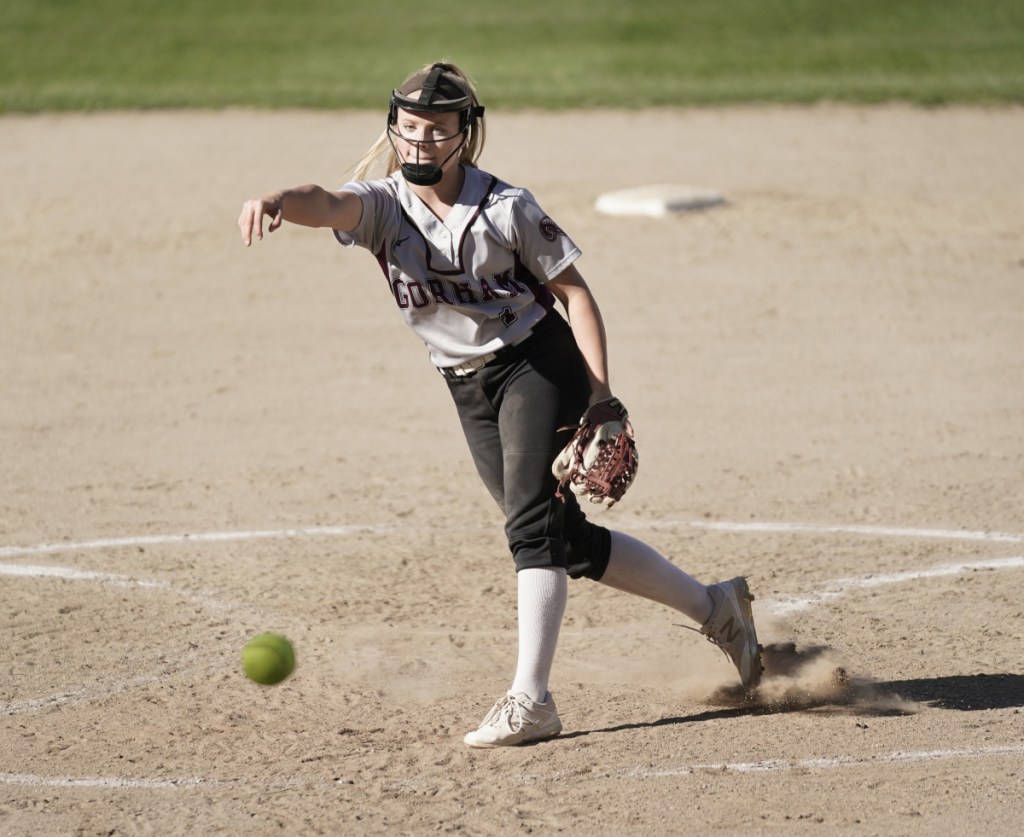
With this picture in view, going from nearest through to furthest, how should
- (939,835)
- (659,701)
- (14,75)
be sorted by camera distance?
(939,835)
(659,701)
(14,75)

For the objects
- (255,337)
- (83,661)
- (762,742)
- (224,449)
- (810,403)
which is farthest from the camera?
(255,337)

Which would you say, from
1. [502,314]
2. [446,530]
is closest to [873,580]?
[446,530]

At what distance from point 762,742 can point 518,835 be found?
89 cm

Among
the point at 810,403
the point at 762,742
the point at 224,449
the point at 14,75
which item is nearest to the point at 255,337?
the point at 224,449

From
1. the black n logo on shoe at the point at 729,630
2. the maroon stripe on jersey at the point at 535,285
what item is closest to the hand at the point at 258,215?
the maroon stripe on jersey at the point at 535,285

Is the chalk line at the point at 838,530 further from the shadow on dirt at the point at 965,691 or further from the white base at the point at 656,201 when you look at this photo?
the white base at the point at 656,201

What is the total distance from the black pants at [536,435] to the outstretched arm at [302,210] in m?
0.60

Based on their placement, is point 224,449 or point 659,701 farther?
point 224,449

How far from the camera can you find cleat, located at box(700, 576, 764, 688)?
14.4 feet

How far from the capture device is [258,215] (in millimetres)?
3676

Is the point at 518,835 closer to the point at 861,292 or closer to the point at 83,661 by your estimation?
the point at 83,661

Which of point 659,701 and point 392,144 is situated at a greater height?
point 392,144

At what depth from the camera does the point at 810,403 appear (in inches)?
298

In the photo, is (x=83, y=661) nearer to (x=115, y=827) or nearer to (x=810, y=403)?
(x=115, y=827)
